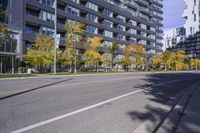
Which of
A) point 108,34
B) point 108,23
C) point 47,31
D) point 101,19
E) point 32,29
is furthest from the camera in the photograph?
point 108,23

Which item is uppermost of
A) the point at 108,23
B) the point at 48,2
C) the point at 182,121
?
the point at 48,2

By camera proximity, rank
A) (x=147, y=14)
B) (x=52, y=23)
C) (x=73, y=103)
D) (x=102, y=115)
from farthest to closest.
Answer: (x=147, y=14) → (x=52, y=23) → (x=73, y=103) → (x=102, y=115)

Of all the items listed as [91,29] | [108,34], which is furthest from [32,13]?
[108,34]

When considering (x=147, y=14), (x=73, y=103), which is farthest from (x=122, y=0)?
(x=73, y=103)

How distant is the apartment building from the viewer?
2373 inches

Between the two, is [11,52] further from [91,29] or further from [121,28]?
[121,28]

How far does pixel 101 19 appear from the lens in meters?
88.9

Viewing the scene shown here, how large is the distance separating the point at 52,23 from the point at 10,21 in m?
9.00

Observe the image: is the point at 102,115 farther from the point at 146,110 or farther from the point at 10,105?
the point at 10,105

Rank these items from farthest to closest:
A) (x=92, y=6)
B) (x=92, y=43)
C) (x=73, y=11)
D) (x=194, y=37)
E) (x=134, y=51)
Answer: (x=194, y=37), (x=134, y=51), (x=92, y=6), (x=73, y=11), (x=92, y=43)

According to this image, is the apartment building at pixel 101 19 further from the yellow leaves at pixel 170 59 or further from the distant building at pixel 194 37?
the distant building at pixel 194 37

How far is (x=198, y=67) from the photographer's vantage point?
159 meters

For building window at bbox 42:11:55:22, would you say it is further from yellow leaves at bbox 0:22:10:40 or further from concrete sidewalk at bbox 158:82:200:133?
A: concrete sidewalk at bbox 158:82:200:133

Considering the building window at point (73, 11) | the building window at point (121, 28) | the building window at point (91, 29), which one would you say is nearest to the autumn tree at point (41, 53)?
the building window at point (73, 11)
